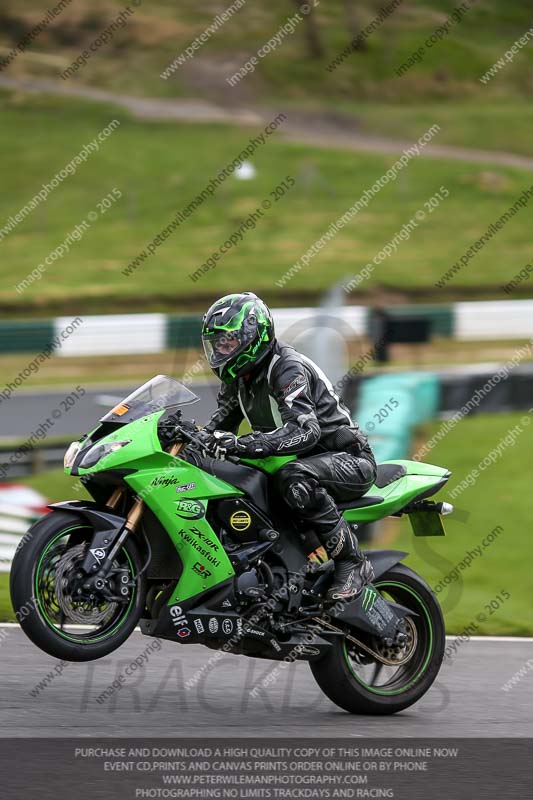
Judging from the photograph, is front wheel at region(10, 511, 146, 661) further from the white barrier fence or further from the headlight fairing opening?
the white barrier fence

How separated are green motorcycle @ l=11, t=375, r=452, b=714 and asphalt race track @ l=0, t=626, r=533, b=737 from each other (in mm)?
255

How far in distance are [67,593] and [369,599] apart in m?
1.48

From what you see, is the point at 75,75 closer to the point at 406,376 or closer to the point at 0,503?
the point at 406,376

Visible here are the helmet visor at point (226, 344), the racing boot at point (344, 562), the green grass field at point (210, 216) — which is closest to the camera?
the helmet visor at point (226, 344)

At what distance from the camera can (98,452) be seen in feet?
17.4

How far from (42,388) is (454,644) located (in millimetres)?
11809

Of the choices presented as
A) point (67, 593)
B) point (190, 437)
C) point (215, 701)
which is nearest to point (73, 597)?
point (67, 593)

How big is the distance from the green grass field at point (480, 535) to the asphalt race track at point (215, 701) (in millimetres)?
945

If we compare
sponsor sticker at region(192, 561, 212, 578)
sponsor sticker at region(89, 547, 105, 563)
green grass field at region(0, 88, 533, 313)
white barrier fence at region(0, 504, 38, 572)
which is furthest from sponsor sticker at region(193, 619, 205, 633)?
green grass field at region(0, 88, 533, 313)

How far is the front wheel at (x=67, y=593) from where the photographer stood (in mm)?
5141

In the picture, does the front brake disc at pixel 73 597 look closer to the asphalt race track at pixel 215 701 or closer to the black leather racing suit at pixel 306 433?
the asphalt race track at pixel 215 701

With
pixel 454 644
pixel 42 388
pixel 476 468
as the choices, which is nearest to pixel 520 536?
pixel 476 468

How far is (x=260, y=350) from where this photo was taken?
5.66m

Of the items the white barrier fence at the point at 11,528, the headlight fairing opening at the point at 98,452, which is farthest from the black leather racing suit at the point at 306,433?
the white barrier fence at the point at 11,528
